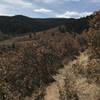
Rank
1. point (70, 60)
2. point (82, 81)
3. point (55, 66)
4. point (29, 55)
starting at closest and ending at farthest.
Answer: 1. point (82, 81)
2. point (29, 55)
3. point (55, 66)
4. point (70, 60)

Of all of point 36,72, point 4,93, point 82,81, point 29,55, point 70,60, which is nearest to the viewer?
point 4,93

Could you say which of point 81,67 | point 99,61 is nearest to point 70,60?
point 81,67

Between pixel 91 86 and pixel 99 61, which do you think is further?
pixel 99 61

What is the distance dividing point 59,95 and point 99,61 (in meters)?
4.21

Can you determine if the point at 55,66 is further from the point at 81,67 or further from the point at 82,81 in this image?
the point at 82,81

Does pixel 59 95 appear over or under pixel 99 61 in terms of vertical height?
under

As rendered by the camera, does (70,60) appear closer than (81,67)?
No

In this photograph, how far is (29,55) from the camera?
23.8 meters

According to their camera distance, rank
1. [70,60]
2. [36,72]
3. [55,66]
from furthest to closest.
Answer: [70,60] → [55,66] → [36,72]

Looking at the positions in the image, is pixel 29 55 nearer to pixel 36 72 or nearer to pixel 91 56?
pixel 36 72

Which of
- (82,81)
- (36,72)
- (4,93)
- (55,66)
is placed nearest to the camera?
(4,93)

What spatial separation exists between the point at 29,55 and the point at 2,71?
5.85m

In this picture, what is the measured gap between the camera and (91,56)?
2314 cm

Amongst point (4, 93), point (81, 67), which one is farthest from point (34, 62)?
point (4, 93)
